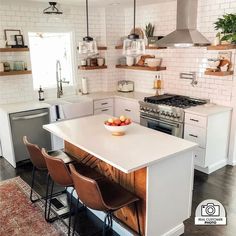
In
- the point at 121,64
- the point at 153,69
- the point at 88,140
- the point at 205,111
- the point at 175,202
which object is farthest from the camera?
the point at 121,64

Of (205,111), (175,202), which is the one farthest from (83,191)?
(205,111)

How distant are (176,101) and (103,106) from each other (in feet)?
4.76

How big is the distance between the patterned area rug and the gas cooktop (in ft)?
7.84

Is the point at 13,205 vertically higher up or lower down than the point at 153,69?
lower down

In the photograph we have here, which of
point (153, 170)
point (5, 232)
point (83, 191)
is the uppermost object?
point (153, 170)

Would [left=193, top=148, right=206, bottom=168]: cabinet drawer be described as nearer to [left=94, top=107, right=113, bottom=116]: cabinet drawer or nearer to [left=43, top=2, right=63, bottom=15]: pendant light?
[left=94, top=107, right=113, bottom=116]: cabinet drawer

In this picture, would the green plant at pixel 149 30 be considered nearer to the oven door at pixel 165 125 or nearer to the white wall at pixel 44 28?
the white wall at pixel 44 28

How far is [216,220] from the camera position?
2904mm

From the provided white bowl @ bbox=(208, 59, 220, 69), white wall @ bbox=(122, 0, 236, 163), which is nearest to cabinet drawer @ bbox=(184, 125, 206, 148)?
white wall @ bbox=(122, 0, 236, 163)

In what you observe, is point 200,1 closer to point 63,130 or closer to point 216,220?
point 63,130

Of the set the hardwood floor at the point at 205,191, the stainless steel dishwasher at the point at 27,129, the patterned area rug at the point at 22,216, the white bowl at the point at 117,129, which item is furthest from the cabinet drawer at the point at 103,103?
the white bowl at the point at 117,129

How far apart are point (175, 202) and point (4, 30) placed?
3.85 m

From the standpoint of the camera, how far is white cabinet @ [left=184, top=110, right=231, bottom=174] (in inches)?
148

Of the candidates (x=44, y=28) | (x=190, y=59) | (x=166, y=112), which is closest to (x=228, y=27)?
(x=190, y=59)
